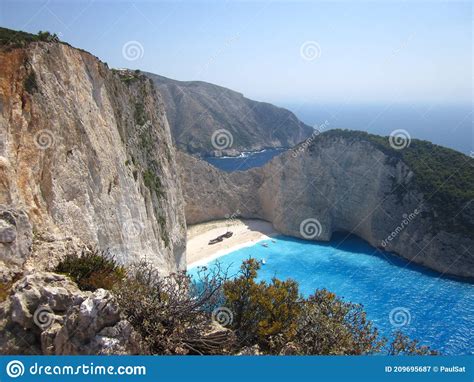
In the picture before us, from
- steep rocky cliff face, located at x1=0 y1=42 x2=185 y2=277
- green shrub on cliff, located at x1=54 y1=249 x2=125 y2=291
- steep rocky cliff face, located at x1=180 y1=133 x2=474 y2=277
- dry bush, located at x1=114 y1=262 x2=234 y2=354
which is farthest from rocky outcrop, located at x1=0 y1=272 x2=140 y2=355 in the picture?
steep rocky cliff face, located at x1=180 y1=133 x2=474 y2=277

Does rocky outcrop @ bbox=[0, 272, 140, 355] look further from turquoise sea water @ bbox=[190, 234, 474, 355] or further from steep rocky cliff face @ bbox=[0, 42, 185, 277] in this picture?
turquoise sea water @ bbox=[190, 234, 474, 355]

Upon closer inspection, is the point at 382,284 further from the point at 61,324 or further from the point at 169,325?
the point at 61,324

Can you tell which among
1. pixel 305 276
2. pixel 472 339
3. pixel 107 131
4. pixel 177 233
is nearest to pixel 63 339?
A: pixel 107 131

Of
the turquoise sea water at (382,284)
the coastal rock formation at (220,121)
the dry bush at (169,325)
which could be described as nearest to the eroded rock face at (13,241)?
the dry bush at (169,325)

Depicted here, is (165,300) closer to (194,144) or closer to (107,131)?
(107,131)

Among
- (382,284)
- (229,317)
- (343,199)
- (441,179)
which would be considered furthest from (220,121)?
(229,317)
